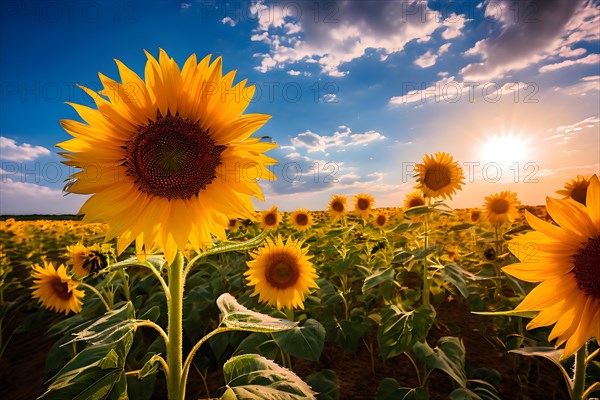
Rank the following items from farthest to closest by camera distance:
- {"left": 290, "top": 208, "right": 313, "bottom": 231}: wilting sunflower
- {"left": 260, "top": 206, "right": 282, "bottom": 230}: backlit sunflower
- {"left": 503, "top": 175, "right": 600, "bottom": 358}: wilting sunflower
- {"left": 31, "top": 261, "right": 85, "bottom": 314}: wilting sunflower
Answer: {"left": 290, "top": 208, "right": 313, "bottom": 231}: wilting sunflower < {"left": 260, "top": 206, "right": 282, "bottom": 230}: backlit sunflower < {"left": 31, "top": 261, "right": 85, "bottom": 314}: wilting sunflower < {"left": 503, "top": 175, "right": 600, "bottom": 358}: wilting sunflower

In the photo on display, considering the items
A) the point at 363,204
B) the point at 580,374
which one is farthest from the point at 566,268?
the point at 363,204

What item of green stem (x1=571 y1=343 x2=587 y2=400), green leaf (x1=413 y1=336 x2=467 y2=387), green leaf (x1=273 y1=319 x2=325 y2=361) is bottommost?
green leaf (x1=413 y1=336 x2=467 y2=387)

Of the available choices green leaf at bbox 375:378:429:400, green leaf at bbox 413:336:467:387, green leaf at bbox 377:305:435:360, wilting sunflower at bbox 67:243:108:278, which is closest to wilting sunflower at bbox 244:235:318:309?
green leaf at bbox 377:305:435:360

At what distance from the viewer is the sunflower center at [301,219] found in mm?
9820

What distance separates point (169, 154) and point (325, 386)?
8.22ft

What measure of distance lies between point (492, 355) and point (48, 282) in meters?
5.76

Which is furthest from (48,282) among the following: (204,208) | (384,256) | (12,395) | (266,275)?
(384,256)

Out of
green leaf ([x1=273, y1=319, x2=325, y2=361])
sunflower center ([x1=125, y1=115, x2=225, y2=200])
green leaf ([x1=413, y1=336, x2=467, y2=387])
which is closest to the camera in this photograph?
sunflower center ([x1=125, y1=115, x2=225, y2=200])

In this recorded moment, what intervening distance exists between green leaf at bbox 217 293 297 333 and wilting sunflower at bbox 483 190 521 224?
629 cm

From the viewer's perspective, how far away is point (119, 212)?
191 cm

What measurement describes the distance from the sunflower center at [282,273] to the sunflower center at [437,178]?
224cm

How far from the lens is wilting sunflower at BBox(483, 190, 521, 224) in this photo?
663 centimetres

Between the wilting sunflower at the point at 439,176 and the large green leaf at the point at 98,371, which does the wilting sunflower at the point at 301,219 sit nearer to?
the wilting sunflower at the point at 439,176

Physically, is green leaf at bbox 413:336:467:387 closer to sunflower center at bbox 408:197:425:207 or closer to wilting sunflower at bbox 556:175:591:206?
wilting sunflower at bbox 556:175:591:206
